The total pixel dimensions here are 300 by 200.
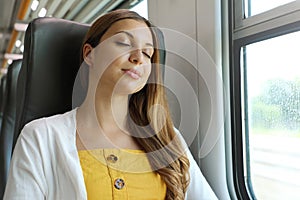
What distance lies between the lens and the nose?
117cm

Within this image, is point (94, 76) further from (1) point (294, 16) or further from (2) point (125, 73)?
(1) point (294, 16)

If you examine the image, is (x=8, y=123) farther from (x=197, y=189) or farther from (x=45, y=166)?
(x=197, y=189)

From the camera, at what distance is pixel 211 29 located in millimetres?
1418

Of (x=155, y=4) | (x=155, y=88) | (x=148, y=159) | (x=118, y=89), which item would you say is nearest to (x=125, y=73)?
(x=118, y=89)

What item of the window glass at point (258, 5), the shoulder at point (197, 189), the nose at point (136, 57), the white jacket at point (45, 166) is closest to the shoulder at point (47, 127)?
the white jacket at point (45, 166)

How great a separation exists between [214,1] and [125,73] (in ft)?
1.62

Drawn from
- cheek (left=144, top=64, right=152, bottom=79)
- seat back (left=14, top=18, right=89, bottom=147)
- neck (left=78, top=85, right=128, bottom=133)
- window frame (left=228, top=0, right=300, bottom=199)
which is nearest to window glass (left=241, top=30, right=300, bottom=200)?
window frame (left=228, top=0, right=300, bottom=199)

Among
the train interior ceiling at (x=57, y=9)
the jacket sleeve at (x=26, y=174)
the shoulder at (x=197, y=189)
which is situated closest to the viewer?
the jacket sleeve at (x=26, y=174)

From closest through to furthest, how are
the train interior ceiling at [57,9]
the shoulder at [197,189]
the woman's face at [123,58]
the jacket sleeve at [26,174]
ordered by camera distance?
the jacket sleeve at [26,174], the woman's face at [123,58], the shoulder at [197,189], the train interior ceiling at [57,9]

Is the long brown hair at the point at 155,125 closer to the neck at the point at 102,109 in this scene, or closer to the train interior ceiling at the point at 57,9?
the neck at the point at 102,109

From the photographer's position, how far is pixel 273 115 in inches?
50.3

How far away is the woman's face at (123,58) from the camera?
1.17 metres

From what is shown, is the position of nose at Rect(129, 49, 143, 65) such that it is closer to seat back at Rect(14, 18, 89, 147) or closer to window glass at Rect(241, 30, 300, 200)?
seat back at Rect(14, 18, 89, 147)

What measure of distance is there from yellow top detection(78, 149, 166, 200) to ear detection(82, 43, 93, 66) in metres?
0.31
